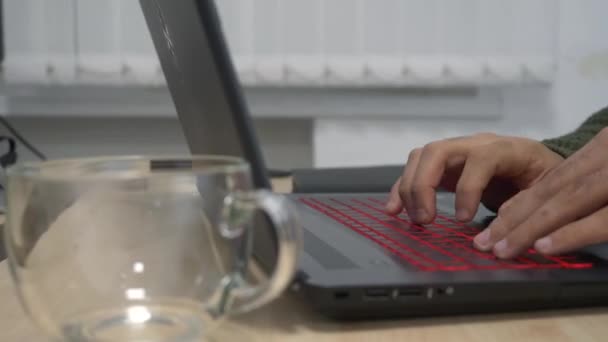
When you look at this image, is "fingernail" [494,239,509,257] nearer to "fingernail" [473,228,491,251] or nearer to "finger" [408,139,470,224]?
"fingernail" [473,228,491,251]

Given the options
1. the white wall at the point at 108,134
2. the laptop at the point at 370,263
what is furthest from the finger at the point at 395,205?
the white wall at the point at 108,134

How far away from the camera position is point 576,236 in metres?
0.45

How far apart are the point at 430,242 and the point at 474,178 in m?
0.15

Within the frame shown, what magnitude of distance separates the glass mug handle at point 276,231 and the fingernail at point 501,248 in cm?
20

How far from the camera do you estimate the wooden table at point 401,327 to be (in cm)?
35

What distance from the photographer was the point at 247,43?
1492 millimetres

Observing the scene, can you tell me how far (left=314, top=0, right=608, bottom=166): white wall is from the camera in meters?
1.55

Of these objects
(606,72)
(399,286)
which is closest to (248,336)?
(399,286)

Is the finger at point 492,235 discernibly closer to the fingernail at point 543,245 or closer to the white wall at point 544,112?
the fingernail at point 543,245

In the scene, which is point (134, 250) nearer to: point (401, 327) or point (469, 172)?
point (401, 327)

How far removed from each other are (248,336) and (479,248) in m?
0.20

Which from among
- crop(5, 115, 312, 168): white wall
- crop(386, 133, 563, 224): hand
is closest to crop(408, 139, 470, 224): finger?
crop(386, 133, 563, 224): hand

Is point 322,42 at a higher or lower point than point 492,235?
higher

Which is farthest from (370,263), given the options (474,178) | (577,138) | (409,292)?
(577,138)
